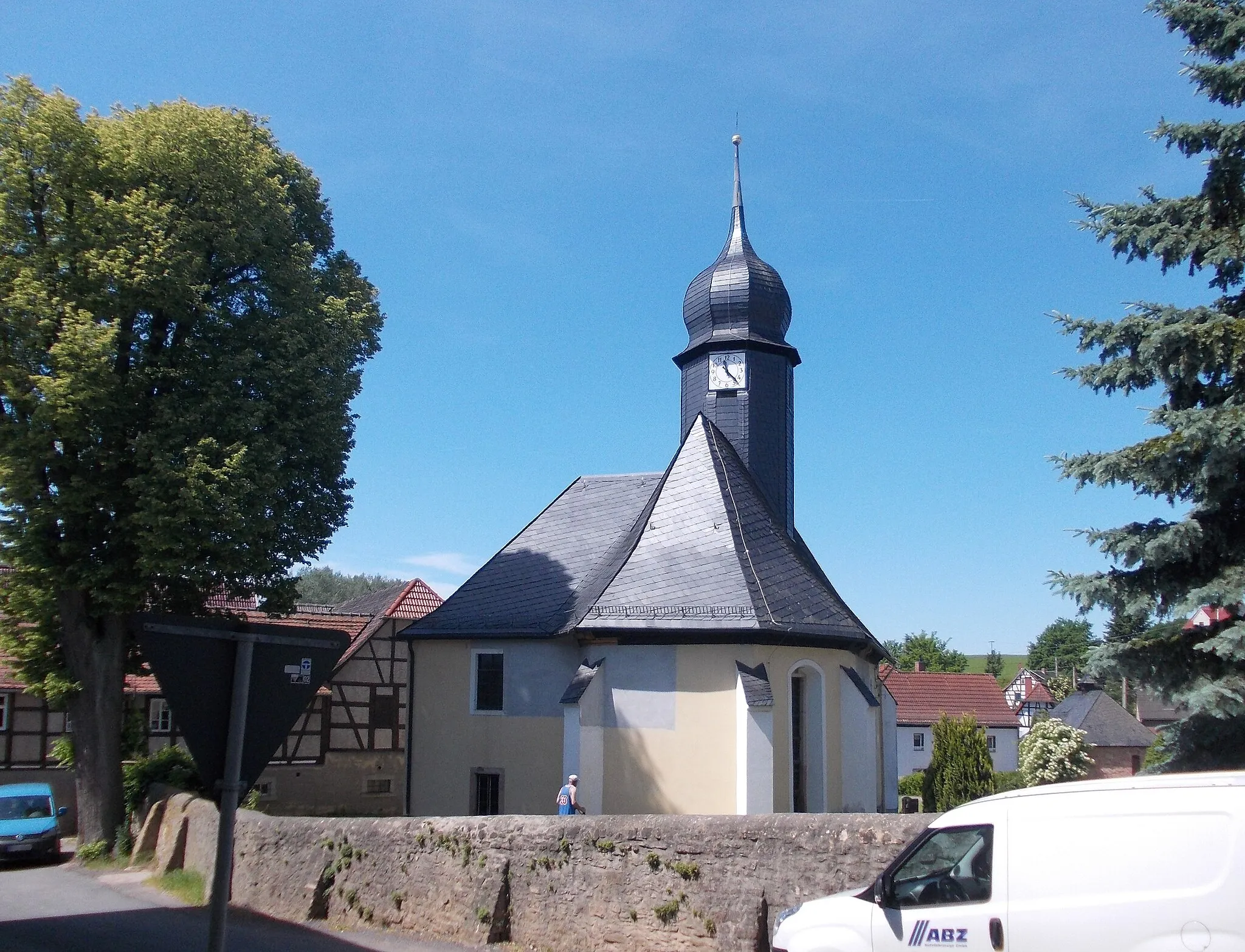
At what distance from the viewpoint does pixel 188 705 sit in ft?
15.0

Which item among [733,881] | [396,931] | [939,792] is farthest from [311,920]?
[939,792]

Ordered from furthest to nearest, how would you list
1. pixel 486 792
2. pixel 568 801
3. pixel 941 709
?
pixel 941 709 → pixel 486 792 → pixel 568 801

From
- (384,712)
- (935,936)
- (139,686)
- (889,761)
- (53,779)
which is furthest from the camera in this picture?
(384,712)

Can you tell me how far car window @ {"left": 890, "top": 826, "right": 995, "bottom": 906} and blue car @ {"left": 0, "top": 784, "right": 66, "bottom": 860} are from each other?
16805mm

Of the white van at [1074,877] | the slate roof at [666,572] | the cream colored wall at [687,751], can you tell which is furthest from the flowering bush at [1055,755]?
the white van at [1074,877]

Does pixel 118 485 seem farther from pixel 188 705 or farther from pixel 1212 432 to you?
pixel 1212 432

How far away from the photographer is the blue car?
1786 cm

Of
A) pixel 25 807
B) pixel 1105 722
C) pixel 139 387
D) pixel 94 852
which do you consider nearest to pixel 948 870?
pixel 139 387

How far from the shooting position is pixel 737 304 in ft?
84.4

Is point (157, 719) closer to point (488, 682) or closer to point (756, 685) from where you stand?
point (488, 682)

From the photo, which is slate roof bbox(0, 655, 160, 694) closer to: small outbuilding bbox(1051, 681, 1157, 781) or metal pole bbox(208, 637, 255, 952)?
metal pole bbox(208, 637, 255, 952)

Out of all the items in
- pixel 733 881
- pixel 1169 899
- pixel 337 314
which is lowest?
pixel 733 881

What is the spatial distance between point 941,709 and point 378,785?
113 ft

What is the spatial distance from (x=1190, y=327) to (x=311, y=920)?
1099 cm
